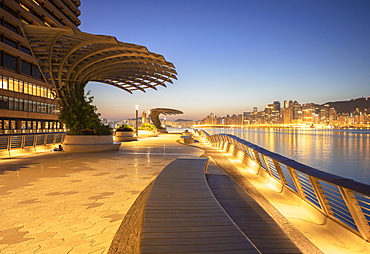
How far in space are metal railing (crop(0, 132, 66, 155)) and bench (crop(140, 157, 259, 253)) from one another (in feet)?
38.6

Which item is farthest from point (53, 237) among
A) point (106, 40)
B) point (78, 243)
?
point (106, 40)

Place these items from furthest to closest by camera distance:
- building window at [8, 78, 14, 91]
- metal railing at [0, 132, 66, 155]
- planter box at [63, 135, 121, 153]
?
building window at [8, 78, 14, 91] → planter box at [63, 135, 121, 153] → metal railing at [0, 132, 66, 155]

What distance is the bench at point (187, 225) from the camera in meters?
2.57

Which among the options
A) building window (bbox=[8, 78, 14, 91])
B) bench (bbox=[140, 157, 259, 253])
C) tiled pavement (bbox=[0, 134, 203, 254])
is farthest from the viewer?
building window (bbox=[8, 78, 14, 91])

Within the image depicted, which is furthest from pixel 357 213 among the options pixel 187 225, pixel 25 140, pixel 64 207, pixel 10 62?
pixel 10 62

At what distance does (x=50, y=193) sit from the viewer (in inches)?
227

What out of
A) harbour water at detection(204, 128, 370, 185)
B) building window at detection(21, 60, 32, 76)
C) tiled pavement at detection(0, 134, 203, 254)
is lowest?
harbour water at detection(204, 128, 370, 185)

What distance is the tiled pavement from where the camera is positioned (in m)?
3.40

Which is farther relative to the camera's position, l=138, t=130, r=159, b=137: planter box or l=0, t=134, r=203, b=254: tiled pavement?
l=138, t=130, r=159, b=137: planter box

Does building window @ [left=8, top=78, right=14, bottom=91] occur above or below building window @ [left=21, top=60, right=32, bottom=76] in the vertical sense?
below

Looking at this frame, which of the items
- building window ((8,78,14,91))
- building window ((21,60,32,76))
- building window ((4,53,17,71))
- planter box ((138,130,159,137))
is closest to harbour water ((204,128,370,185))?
planter box ((138,130,159,137))

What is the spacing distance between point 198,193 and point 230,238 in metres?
1.92

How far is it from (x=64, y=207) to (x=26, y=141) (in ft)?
38.6

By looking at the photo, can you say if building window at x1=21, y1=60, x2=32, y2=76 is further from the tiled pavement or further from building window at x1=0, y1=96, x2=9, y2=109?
the tiled pavement
